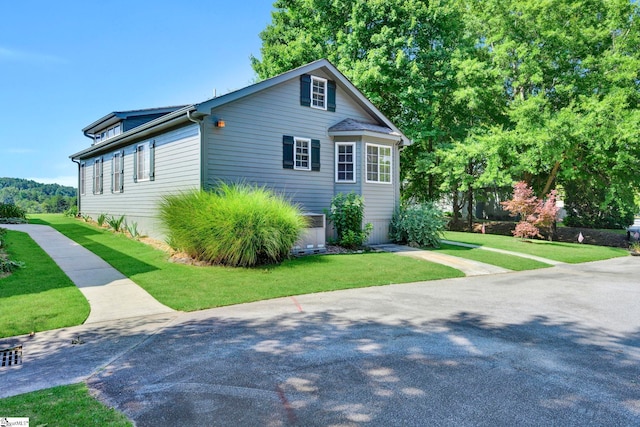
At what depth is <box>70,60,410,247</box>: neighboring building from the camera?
11.6 m

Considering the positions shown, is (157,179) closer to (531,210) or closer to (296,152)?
(296,152)

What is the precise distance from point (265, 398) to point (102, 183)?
18.9 m

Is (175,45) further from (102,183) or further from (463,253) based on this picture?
(463,253)

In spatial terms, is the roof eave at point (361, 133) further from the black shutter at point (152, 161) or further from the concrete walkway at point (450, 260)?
the black shutter at point (152, 161)

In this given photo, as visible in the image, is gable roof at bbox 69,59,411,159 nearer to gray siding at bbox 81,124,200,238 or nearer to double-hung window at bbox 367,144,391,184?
gray siding at bbox 81,124,200,238

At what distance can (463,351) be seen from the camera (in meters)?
4.09

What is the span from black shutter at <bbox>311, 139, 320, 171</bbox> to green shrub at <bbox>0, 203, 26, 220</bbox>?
52.0ft

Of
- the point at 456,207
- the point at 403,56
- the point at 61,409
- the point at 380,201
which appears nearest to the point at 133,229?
the point at 380,201

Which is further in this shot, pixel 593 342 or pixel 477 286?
pixel 477 286

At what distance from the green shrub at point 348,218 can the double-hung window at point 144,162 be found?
699 centimetres

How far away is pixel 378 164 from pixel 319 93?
11.8ft

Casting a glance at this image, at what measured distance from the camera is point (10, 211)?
18.4m

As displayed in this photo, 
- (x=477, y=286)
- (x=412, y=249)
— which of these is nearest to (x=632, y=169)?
(x=412, y=249)

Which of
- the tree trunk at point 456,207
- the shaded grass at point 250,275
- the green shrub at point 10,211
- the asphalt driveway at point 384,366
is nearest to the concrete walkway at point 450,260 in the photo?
the shaded grass at point 250,275
